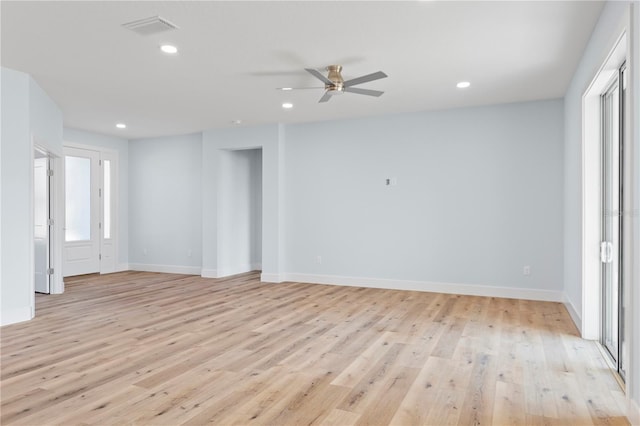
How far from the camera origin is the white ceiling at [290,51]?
307 cm

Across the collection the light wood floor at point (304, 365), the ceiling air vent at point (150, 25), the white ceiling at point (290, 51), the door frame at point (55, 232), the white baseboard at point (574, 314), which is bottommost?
the light wood floor at point (304, 365)

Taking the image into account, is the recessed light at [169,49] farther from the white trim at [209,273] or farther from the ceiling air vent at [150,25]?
the white trim at [209,273]

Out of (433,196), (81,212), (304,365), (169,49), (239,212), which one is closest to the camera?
(304,365)

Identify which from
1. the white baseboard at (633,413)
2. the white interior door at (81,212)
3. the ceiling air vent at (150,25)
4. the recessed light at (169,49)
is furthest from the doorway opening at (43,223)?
the white baseboard at (633,413)

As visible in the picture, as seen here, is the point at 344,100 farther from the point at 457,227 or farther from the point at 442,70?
the point at 457,227

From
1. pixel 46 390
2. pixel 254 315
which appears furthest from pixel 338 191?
pixel 46 390

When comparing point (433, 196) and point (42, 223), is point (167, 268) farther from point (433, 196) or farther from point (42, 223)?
point (433, 196)

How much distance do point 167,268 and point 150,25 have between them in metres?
5.95

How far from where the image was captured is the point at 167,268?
8281 millimetres

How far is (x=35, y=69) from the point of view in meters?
4.36

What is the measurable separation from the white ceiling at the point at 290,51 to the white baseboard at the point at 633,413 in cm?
270

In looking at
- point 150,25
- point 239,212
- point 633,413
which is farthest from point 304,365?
point 239,212

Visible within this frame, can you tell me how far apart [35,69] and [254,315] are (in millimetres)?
3616

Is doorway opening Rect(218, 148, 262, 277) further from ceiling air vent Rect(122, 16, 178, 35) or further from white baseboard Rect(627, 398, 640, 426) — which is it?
white baseboard Rect(627, 398, 640, 426)
